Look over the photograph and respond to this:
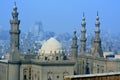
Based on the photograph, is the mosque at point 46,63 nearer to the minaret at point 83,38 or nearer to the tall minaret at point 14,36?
the tall minaret at point 14,36

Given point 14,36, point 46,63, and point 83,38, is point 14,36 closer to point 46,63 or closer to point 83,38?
point 46,63

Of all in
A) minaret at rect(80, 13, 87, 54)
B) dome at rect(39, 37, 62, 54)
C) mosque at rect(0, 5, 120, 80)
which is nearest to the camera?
mosque at rect(0, 5, 120, 80)

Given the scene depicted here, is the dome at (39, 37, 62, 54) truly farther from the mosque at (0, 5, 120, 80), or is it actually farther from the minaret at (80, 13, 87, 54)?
the minaret at (80, 13, 87, 54)

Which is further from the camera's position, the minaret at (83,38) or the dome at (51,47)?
the minaret at (83,38)

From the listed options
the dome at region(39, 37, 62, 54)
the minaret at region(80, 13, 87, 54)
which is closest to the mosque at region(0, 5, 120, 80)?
the dome at region(39, 37, 62, 54)

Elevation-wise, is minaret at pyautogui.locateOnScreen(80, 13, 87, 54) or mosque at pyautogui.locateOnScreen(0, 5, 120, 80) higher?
minaret at pyautogui.locateOnScreen(80, 13, 87, 54)

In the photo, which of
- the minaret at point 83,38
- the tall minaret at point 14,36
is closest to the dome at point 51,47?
the tall minaret at point 14,36

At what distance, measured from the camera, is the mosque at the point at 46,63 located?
36594mm

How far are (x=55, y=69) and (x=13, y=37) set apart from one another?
5.52m

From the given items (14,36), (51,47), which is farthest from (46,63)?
(14,36)

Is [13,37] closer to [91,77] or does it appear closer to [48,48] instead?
[48,48]

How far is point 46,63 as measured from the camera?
36344mm

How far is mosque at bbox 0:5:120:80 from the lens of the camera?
36594 millimetres

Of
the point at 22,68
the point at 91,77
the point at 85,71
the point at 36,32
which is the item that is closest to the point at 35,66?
the point at 22,68
